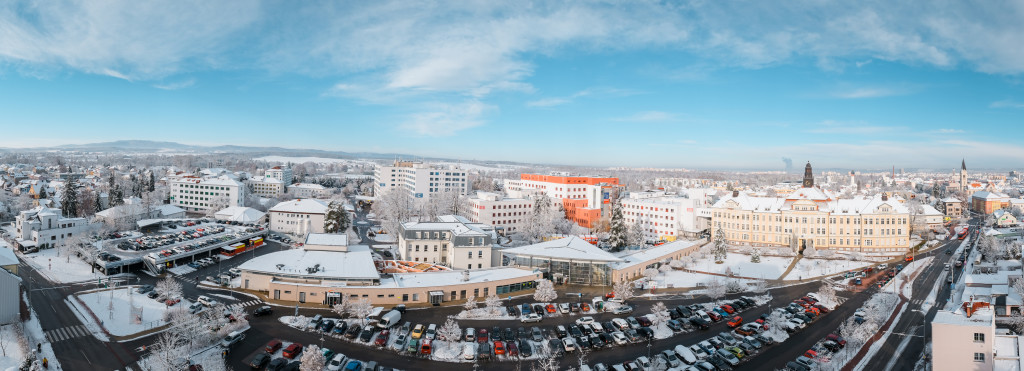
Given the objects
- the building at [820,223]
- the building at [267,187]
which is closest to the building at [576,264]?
the building at [820,223]

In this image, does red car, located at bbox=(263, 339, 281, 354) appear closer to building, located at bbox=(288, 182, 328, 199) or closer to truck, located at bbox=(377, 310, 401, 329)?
truck, located at bbox=(377, 310, 401, 329)

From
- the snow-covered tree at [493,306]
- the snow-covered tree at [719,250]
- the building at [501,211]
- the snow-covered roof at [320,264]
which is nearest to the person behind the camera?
the snow-covered tree at [493,306]

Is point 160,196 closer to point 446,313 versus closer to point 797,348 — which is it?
point 446,313

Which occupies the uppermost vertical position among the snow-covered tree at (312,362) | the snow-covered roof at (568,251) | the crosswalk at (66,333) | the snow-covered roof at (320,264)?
the snow-covered roof at (568,251)

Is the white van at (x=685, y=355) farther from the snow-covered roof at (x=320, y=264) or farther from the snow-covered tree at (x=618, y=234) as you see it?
the snow-covered tree at (x=618, y=234)

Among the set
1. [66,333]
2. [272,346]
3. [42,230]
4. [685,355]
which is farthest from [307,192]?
[685,355]
